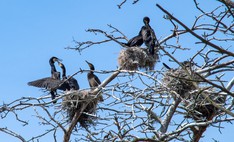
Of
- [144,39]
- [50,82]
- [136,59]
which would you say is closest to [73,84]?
[50,82]

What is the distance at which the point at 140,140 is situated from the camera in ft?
13.6

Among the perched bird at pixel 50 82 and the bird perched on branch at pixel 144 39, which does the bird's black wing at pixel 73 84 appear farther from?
the bird perched on branch at pixel 144 39

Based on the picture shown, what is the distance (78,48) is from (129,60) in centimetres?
168

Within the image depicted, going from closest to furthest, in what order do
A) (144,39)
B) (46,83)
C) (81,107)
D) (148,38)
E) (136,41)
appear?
(46,83) → (81,107) → (148,38) → (144,39) → (136,41)

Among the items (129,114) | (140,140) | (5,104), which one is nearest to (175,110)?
(129,114)

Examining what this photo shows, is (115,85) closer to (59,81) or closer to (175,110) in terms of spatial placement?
(175,110)

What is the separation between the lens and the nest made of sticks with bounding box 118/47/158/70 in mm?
11039

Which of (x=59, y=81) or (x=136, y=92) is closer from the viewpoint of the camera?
(x=136, y=92)

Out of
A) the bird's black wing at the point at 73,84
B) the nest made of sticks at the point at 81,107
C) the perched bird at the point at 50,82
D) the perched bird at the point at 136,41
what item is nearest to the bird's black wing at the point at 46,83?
the perched bird at the point at 50,82

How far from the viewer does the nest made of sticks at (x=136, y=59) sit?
11039 mm

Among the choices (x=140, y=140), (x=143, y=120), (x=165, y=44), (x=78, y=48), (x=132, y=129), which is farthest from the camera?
(x=78, y=48)

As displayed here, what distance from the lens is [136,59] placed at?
436 inches

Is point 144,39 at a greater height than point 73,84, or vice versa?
point 144,39

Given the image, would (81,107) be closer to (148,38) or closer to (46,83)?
(46,83)
